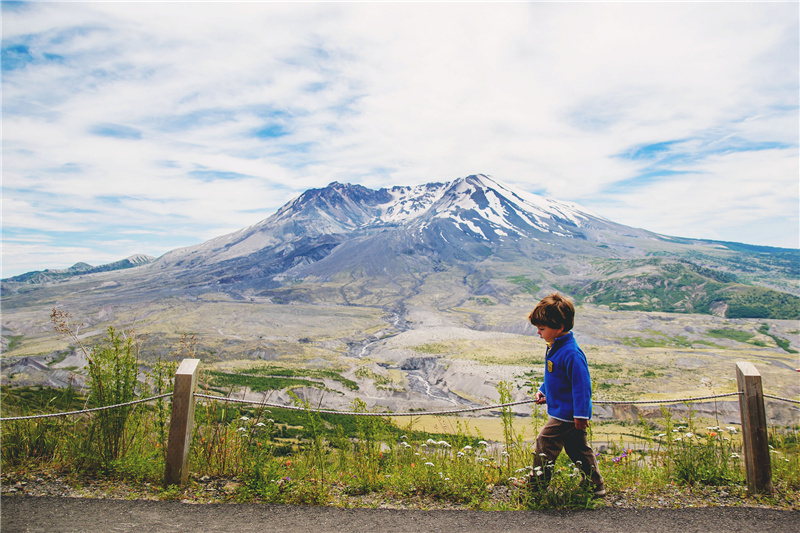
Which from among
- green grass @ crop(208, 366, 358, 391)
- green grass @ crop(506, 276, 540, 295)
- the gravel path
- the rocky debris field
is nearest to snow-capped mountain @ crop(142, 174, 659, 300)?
green grass @ crop(506, 276, 540, 295)

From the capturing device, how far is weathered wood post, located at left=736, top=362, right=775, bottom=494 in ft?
11.3

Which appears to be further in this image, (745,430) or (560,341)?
(745,430)

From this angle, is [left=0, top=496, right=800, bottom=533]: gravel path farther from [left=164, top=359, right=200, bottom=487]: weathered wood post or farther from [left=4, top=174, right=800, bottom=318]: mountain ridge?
[left=4, top=174, right=800, bottom=318]: mountain ridge

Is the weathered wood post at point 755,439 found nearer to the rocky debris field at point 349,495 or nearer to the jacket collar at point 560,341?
the rocky debris field at point 349,495

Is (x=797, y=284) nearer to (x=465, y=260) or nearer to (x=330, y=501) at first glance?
(x=465, y=260)

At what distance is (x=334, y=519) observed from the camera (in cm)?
310

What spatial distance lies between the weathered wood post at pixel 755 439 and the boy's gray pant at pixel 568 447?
1236mm

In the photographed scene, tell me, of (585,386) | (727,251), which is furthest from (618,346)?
(727,251)

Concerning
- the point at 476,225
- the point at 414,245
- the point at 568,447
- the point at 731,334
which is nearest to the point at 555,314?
the point at 568,447

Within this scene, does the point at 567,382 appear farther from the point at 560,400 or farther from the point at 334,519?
the point at 334,519

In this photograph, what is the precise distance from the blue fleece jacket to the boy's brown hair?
115mm

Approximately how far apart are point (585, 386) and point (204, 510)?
2905mm

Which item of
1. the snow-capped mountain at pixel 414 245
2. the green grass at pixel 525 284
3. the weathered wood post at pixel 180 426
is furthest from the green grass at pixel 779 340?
the weathered wood post at pixel 180 426

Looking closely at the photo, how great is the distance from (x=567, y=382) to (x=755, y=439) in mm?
1623
